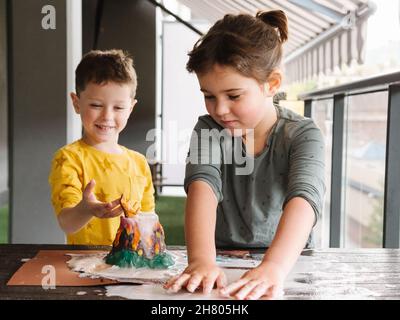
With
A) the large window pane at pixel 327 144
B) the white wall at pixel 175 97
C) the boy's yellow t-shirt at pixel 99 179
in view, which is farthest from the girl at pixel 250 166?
the white wall at pixel 175 97

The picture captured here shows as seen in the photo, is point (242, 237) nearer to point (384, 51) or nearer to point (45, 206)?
point (45, 206)

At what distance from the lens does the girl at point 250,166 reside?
407 millimetres

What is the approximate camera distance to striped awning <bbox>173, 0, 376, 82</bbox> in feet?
5.18

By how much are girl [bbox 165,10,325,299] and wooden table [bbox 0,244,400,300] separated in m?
0.02

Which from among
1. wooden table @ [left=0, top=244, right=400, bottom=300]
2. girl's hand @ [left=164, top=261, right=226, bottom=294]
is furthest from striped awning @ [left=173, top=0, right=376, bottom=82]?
girl's hand @ [left=164, top=261, right=226, bottom=294]

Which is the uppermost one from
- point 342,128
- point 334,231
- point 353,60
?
point 353,60

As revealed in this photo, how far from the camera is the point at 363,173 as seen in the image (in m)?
1.59

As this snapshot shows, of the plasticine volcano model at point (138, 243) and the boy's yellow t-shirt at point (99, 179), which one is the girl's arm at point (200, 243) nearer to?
the plasticine volcano model at point (138, 243)

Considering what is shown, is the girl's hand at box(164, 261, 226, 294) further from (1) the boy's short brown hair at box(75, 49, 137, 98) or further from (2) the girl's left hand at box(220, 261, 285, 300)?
(1) the boy's short brown hair at box(75, 49, 137, 98)

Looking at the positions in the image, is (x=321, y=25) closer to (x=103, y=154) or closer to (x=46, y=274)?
(x=103, y=154)

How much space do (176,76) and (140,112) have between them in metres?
0.49

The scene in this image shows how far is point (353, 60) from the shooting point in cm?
165
